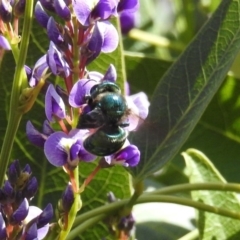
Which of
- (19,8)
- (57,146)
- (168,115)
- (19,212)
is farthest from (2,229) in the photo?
(168,115)

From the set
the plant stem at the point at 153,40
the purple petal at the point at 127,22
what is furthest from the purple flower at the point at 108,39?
the plant stem at the point at 153,40

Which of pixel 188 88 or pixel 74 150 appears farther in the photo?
pixel 188 88

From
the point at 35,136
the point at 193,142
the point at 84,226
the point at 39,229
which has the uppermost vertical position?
the point at 35,136

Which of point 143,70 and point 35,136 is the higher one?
point 35,136

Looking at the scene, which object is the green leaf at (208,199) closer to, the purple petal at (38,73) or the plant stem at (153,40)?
the purple petal at (38,73)

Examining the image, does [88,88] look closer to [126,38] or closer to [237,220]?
[237,220]

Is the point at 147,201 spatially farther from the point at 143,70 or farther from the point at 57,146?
the point at 143,70

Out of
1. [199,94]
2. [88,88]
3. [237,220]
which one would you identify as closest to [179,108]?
[199,94]

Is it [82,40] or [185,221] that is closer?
[82,40]
